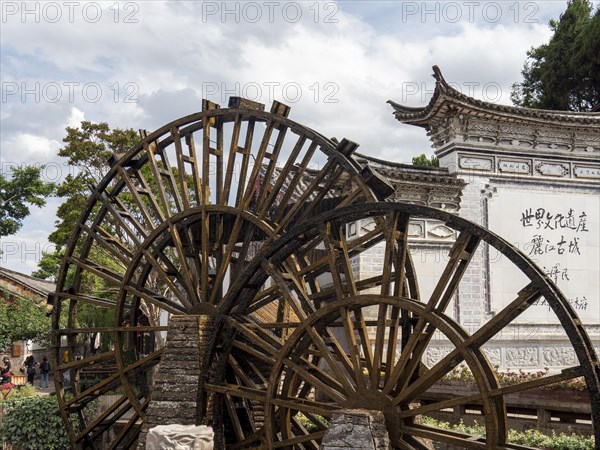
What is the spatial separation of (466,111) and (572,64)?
15088 mm

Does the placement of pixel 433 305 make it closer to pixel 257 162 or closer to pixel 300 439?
pixel 300 439

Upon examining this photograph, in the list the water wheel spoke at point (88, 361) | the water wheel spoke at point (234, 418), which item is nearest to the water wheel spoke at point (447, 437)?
the water wheel spoke at point (234, 418)

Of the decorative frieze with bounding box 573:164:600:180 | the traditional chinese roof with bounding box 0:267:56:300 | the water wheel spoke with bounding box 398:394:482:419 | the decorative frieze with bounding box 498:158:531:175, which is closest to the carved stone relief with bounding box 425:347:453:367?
the decorative frieze with bounding box 498:158:531:175

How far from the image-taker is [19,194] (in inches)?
1307

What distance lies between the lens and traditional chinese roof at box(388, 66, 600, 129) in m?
17.7

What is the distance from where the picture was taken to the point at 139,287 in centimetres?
1202

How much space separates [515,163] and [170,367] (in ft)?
37.8

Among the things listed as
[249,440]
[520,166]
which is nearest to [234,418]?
[249,440]

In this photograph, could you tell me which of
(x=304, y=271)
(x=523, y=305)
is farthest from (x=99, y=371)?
(x=523, y=305)

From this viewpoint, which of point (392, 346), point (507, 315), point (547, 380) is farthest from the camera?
point (392, 346)

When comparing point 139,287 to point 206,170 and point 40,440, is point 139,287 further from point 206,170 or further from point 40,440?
point 40,440

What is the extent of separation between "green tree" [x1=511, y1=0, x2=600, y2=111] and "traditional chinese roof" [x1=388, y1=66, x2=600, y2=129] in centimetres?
1204

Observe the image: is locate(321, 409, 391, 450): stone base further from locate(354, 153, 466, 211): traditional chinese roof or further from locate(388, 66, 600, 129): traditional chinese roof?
locate(388, 66, 600, 129): traditional chinese roof

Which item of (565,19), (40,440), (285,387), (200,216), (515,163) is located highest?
(565,19)
